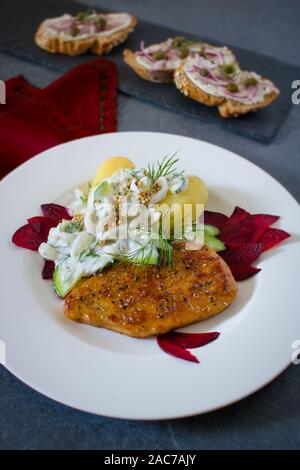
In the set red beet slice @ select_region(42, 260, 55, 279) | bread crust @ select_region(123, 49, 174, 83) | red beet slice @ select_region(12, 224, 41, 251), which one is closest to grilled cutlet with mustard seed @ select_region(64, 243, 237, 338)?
red beet slice @ select_region(42, 260, 55, 279)

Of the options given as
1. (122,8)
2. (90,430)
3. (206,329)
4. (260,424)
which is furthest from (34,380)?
(122,8)

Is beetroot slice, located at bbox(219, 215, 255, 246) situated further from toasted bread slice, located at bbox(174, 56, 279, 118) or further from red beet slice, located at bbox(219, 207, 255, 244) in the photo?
toasted bread slice, located at bbox(174, 56, 279, 118)

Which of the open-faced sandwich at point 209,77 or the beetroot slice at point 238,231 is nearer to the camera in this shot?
the beetroot slice at point 238,231

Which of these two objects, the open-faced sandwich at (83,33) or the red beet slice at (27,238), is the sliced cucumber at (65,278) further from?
the open-faced sandwich at (83,33)

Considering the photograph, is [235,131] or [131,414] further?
[235,131]

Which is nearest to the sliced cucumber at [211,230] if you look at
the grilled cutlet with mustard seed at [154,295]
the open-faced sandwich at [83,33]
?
the grilled cutlet with mustard seed at [154,295]

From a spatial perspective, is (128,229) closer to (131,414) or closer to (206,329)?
(206,329)
